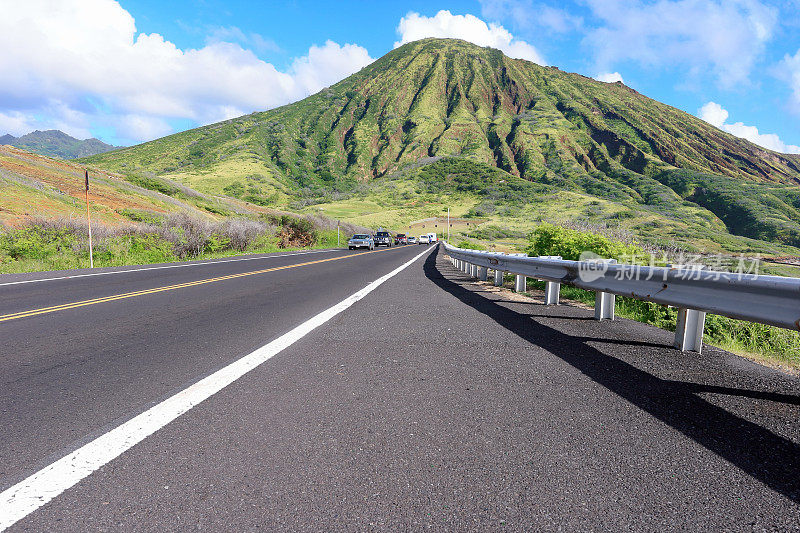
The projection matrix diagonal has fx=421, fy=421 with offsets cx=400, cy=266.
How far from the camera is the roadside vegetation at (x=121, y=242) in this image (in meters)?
15.9

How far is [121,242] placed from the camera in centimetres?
1917

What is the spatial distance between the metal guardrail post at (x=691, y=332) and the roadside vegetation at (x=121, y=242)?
18.6m

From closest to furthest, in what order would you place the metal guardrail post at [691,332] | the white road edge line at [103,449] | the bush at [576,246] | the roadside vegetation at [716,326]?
the white road edge line at [103,449] → the metal guardrail post at [691,332] → the roadside vegetation at [716,326] → the bush at [576,246]

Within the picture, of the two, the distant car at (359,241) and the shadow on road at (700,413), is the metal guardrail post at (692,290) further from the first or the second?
the distant car at (359,241)

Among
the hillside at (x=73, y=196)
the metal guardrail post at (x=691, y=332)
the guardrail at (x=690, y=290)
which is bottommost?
the metal guardrail post at (x=691, y=332)

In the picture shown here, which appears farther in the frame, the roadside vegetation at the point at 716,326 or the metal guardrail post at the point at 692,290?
the roadside vegetation at the point at 716,326

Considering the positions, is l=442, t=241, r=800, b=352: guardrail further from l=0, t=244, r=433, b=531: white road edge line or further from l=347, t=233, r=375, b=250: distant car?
l=347, t=233, r=375, b=250: distant car

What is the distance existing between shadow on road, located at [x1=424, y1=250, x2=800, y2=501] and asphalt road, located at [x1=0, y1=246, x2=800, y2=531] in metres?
0.02

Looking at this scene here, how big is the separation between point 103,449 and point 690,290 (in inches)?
196

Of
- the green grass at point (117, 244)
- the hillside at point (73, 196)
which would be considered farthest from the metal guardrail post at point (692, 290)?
the hillside at point (73, 196)

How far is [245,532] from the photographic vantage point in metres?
1.70

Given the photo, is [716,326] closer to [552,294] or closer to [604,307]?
[604,307]

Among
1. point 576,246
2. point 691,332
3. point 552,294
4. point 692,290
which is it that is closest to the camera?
point 692,290

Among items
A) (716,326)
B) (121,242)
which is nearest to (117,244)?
(121,242)
